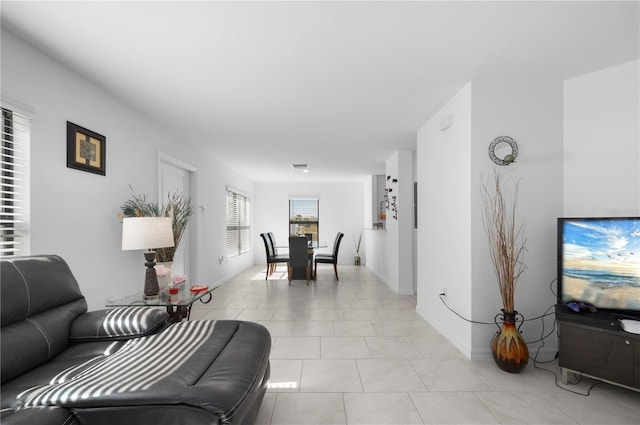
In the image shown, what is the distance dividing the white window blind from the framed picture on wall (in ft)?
1.14

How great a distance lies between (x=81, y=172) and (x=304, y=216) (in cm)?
707

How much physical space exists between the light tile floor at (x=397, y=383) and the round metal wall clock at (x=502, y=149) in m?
1.79

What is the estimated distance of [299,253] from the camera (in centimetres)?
636

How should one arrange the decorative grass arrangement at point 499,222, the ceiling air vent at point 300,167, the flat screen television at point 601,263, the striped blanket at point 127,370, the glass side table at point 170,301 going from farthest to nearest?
the ceiling air vent at point 300,167
the decorative grass arrangement at point 499,222
the glass side table at point 170,301
the flat screen television at point 601,263
the striped blanket at point 127,370

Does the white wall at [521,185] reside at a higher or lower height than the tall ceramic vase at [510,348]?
higher

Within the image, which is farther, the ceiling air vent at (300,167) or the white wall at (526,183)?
the ceiling air vent at (300,167)

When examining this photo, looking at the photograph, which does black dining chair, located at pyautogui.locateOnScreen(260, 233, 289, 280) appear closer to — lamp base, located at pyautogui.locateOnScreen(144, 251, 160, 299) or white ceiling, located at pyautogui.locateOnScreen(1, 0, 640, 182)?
white ceiling, located at pyautogui.locateOnScreen(1, 0, 640, 182)

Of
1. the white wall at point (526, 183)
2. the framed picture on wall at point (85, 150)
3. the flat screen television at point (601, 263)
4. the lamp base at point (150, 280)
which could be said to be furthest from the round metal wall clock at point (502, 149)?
the framed picture on wall at point (85, 150)

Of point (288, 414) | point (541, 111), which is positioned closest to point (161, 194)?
point (288, 414)

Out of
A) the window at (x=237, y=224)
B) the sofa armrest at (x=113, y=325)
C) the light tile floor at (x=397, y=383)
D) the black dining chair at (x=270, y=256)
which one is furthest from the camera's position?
the window at (x=237, y=224)

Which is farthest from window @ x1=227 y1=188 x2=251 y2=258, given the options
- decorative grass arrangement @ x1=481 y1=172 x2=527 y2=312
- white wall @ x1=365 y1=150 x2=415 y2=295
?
decorative grass arrangement @ x1=481 y1=172 x2=527 y2=312

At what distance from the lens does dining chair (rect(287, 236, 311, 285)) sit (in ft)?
20.7

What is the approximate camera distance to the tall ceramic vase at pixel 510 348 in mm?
2561

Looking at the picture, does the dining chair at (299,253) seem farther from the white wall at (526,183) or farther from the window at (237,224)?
the white wall at (526,183)
